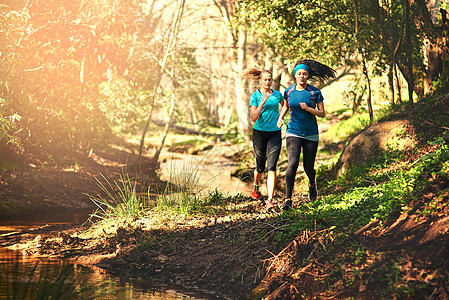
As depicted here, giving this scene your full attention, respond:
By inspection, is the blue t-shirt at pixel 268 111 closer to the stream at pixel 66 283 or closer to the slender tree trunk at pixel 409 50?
the stream at pixel 66 283

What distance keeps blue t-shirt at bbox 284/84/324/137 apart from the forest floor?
1.34 m

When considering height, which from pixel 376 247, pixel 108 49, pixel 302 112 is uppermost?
pixel 108 49

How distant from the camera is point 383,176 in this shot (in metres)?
8.55

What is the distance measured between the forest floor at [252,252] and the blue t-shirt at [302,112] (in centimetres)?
134

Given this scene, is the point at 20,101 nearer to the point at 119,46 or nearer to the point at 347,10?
the point at 119,46

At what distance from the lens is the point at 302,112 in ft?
24.1

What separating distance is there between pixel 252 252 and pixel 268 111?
96.2 inches

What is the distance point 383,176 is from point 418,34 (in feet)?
19.8

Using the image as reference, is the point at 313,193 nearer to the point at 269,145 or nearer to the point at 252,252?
the point at 269,145

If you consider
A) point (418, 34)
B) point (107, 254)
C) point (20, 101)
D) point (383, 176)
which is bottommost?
point (107, 254)

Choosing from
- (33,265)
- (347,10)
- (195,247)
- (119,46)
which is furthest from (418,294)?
(119,46)

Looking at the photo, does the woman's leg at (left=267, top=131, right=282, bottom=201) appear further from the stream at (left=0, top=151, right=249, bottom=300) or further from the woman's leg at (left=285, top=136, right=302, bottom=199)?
the stream at (left=0, top=151, right=249, bottom=300)

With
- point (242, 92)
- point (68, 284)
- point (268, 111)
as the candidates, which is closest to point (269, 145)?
point (268, 111)

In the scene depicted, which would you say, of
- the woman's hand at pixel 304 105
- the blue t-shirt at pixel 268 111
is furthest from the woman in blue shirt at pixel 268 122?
the woman's hand at pixel 304 105
